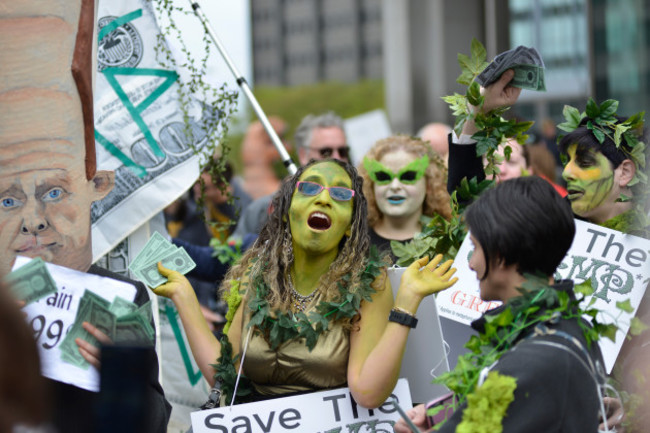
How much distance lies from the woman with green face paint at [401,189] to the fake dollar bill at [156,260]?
4.87 ft

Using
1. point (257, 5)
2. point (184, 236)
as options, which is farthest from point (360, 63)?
point (184, 236)

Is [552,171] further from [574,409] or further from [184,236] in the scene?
[574,409]

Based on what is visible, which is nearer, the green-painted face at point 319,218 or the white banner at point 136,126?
the green-painted face at point 319,218

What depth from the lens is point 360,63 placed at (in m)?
97.4

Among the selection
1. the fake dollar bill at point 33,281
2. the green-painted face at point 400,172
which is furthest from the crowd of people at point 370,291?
the green-painted face at point 400,172

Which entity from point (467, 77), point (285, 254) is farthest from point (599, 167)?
point (285, 254)

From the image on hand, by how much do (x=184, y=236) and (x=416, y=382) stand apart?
386 centimetres

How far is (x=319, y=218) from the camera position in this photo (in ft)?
12.5

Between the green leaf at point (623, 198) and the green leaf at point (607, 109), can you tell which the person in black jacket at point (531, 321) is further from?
the green leaf at point (607, 109)

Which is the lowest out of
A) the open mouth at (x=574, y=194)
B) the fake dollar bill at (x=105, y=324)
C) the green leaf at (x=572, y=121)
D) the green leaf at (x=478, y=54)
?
the fake dollar bill at (x=105, y=324)

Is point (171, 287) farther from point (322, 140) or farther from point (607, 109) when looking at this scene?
point (322, 140)

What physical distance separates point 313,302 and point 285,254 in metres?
0.25

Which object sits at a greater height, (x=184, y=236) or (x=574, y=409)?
(x=574, y=409)

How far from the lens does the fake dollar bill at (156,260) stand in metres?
3.78
